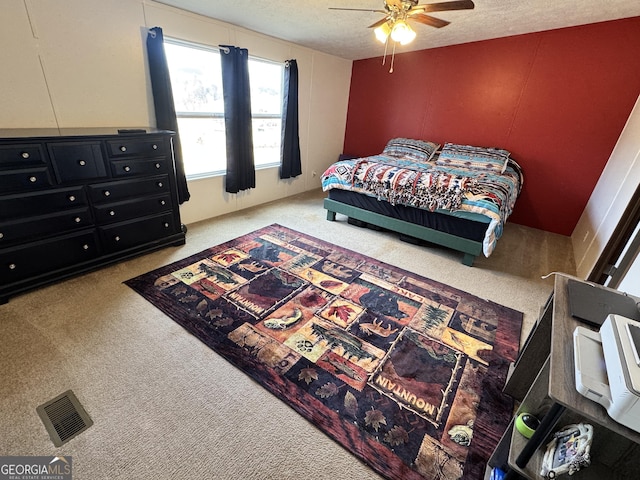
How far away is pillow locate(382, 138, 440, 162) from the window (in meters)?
1.76

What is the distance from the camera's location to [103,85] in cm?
244

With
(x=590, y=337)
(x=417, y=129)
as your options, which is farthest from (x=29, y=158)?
(x=417, y=129)

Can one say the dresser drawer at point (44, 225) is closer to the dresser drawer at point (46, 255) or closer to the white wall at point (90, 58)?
the dresser drawer at point (46, 255)

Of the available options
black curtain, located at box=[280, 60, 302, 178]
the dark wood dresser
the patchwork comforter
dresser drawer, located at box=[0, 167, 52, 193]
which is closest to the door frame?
the patchwork comforter

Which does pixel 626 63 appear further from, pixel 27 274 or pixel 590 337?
pixel 27 274

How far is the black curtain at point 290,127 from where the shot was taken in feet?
12.7

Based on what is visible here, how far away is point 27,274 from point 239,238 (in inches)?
64.3

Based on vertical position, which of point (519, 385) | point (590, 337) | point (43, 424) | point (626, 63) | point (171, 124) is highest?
point (626, 63)

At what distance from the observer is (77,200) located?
2.13 meters

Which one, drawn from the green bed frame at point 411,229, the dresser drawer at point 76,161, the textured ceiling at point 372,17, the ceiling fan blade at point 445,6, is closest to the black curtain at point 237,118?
the textured ceiling at point 372,17

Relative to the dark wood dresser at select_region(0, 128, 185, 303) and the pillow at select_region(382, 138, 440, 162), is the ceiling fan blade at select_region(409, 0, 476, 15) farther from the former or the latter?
the pillow at select_region(382, 138, 440, 162)

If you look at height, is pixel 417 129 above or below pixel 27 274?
above

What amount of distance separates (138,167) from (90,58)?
0.91 m

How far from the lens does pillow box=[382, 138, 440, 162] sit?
13.7 ft
